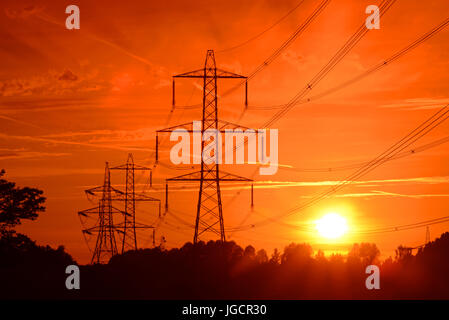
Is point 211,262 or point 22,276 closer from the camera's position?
point 22,276

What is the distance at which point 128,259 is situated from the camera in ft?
341

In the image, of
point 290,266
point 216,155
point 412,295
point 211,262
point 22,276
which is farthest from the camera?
point 290,266

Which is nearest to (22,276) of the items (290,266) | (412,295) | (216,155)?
(216,155)

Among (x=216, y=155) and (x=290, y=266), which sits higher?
(x=216, y=155)

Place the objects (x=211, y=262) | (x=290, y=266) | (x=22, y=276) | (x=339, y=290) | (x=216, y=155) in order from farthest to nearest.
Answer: (x=290, y=266)
(x=211, y=262)
(x=339, y=290)
(x=22, y=276)
(x=216, y=155)

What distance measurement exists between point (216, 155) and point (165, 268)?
112 feet

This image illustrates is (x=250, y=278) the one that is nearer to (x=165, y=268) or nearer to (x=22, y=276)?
(x=165, y=268)

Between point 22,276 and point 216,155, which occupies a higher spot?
point 216,155
